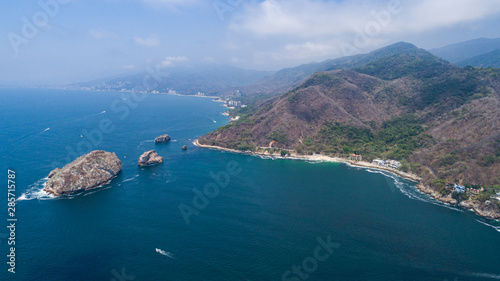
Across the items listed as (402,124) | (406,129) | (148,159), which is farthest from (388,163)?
(148,159)

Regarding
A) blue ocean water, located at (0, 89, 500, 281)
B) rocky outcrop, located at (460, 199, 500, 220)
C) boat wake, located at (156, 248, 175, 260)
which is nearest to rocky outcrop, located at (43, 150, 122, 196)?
blue ocean water, located at (0, 89, 500, 281)

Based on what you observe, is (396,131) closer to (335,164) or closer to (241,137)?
(335,164)

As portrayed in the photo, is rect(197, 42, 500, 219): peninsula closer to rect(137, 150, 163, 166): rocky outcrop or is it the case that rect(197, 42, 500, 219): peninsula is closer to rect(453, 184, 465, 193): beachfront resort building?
rect(453, 184, 465, 193): beachfront resort building

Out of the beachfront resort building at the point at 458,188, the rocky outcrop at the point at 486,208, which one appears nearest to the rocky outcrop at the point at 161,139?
the beachfront resort building at the point at 458,188

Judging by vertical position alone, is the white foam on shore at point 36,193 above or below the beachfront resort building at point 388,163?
above

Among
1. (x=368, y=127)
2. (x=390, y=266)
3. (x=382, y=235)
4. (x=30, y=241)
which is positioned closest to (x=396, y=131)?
(x=368, y=127)

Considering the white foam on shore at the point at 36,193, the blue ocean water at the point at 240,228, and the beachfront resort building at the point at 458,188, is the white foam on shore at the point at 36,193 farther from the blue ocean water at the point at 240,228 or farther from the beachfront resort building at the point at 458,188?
the beachfront resort building at the point at 458,188
